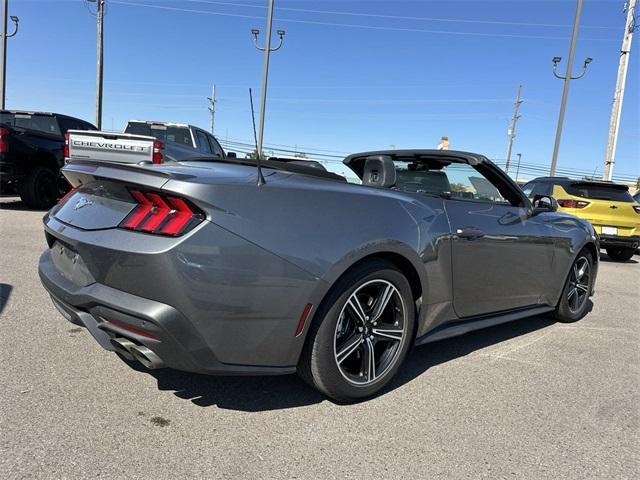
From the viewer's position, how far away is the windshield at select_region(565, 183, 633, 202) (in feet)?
28.9

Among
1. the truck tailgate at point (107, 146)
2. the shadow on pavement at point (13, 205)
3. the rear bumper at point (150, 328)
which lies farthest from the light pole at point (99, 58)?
the rear bumper at point (150, 328)

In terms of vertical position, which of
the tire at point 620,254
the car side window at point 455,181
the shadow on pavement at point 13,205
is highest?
the car side window at point 455,181

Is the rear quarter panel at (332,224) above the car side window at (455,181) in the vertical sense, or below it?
below

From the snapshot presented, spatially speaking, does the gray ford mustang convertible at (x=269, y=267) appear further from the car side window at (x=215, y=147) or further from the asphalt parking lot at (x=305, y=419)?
the car side window at (x=215, y=147)

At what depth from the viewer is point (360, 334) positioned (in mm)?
2693

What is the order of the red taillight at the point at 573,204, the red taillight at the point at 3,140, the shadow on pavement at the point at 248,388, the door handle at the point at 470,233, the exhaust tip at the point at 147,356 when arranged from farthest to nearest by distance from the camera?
the red taillight at the point at 573,204
the red taillight at the point at 3,140
the door handle at the point at 470,233
the shadow on pavement at the point at 248,388
the exhaust tip at the point at 147,356

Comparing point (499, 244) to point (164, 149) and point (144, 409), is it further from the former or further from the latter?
point (164, 149)

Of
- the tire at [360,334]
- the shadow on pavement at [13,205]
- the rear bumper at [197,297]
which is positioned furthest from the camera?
the shadow on pavement at [13,205]

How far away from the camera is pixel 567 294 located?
4605 mm

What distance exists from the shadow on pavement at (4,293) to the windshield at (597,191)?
871cm

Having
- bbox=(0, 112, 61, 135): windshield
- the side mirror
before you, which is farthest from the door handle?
bbox=(0, 112, 61, 135): windshield

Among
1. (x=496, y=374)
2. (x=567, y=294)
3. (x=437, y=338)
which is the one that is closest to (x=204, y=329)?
(x=437, y=338)

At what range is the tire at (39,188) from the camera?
368 inches

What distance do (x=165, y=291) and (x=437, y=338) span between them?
5.84 feet
